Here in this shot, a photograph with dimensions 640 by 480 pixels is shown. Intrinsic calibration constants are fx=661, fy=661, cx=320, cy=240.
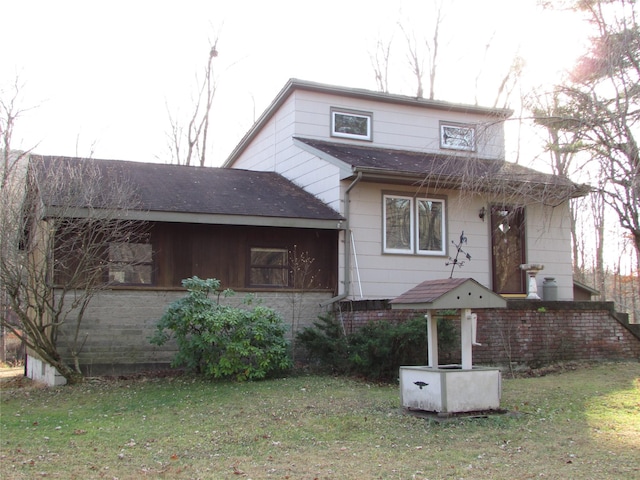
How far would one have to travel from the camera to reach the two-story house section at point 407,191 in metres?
13.3

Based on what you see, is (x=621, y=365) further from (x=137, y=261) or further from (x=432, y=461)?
(x=137, y=261)

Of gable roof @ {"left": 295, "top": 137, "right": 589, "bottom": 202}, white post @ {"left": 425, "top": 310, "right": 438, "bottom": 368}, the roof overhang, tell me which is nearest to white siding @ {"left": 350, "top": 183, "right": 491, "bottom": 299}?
gable roof @ {"left": 295, "top": 137, "right": 589, "bottom": 202}

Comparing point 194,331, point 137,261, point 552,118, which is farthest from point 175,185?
point 552,118

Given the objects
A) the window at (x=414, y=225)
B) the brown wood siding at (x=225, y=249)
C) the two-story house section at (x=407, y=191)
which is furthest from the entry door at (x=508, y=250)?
the brown wood siding at (x=225, y=249)

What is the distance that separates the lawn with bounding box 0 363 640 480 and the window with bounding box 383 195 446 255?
13.9 ft

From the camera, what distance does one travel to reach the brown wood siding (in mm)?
12625

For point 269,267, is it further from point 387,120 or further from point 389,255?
point 387,120

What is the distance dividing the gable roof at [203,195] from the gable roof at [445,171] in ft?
3.57

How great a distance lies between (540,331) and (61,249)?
860 centimetres

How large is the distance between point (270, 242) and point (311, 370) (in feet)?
9.45

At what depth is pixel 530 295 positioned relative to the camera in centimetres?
1383

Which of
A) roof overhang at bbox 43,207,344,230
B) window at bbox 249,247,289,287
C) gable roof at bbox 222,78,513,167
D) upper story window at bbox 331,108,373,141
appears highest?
gable roof at bbox 222,78,513,167

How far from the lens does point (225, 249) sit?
42.8ft

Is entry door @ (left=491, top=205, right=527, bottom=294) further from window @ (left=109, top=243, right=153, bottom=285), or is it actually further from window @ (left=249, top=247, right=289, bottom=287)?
window @ (left=109, top=243, right=153, bottom=285)
